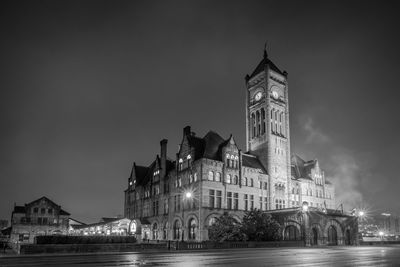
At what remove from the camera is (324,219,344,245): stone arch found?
57.6 meters

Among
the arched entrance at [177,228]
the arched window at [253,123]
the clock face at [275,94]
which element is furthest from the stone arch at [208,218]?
the clock face at [275,94]

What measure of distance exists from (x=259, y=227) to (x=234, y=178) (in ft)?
55.3

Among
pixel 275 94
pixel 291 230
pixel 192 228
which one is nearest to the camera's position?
pixel 291 230

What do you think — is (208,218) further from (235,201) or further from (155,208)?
(155,208)

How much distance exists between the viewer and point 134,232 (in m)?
60.7

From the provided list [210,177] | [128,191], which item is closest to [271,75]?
[210,177]

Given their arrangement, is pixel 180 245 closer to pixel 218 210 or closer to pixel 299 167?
pixel 218 210

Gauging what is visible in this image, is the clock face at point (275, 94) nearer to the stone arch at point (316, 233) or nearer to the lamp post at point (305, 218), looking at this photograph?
the lamp post at point (305, 218)

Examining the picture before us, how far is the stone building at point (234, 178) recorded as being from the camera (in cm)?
6169

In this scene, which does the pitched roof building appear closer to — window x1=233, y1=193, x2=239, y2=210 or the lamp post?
window x1=233, y1=193, x2=239, y2=210

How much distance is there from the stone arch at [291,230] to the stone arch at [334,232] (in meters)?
4.64

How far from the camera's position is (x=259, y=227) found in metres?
48.3

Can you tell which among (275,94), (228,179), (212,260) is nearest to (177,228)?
(228,179)

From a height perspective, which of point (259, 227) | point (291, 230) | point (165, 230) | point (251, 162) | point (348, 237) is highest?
point (251, 162)
